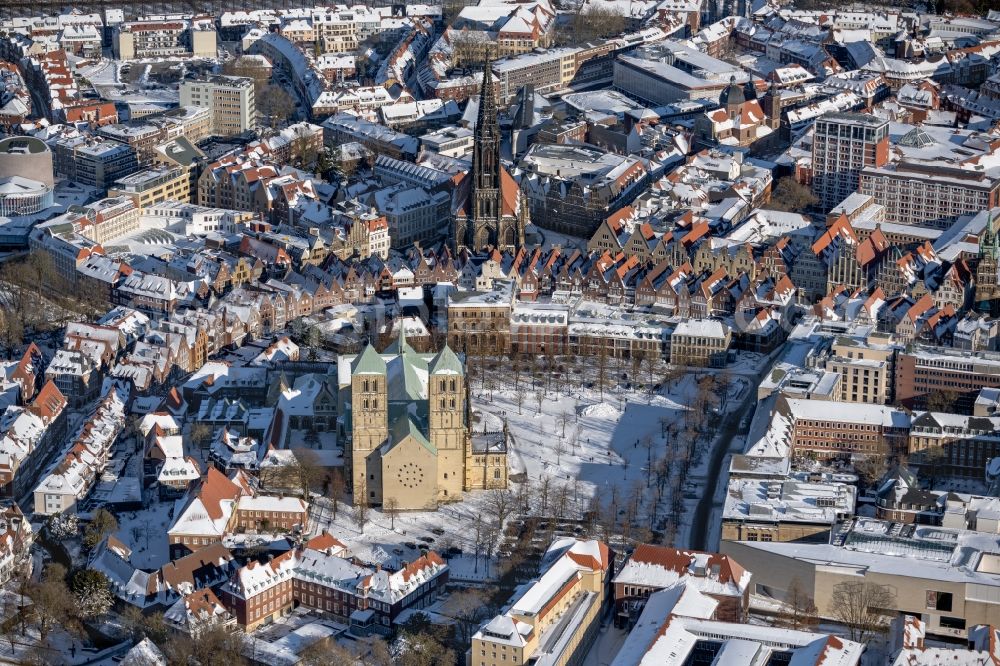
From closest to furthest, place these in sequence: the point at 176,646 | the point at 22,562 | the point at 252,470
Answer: the point at 176,646 → the point at 22,562 → the point at 252,470

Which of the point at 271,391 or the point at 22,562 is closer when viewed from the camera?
the point at 22,562

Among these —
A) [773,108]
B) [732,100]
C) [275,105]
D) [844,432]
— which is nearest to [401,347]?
[844,432]

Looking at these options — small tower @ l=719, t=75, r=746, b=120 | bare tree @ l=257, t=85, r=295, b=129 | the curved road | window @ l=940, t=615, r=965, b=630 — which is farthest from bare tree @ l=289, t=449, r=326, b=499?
bare tree @ l=257, t=85, r=295, b=129

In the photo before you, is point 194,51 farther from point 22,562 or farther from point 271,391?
point 22,562

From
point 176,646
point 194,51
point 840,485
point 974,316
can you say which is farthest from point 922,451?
point 194,51

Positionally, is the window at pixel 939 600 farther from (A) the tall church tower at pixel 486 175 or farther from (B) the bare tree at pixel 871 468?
(A) the tall church tower at pixel 486 175

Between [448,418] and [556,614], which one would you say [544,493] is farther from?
[556,614]
